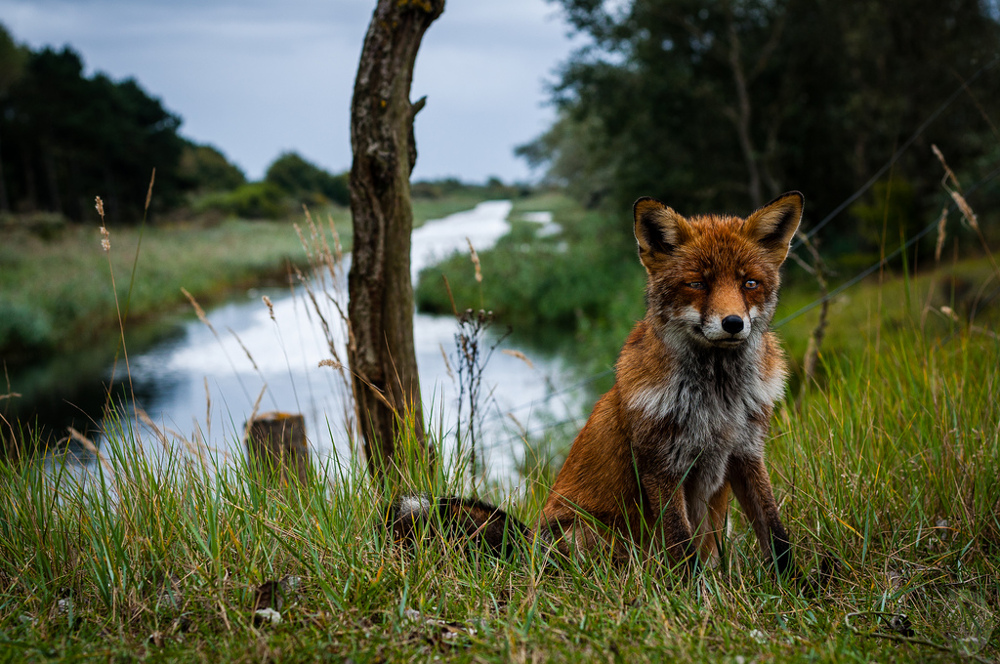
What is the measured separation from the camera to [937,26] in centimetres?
1616

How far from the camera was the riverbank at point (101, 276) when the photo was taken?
1352cm

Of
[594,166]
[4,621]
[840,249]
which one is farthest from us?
[594,166]

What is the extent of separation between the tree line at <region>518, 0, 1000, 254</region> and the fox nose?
15247mm

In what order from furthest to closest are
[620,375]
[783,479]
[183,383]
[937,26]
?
[937,26], [183,383], [783,479], [620,375]

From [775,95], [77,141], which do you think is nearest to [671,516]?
[775,95]

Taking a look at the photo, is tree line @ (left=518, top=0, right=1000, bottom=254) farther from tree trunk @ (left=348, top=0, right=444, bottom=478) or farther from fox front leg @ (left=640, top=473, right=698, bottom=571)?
fox front leg @ (left=640, top=473, right=698, bottom=571)

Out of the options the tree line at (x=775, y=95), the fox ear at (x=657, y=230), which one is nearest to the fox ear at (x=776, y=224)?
the fox ear at (x=657, y=230)

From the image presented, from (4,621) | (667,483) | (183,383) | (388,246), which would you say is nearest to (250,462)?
(4,621)

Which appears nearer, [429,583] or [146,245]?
[429,583]

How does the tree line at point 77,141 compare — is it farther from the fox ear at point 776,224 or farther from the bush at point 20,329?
the fox ear at point 776,224

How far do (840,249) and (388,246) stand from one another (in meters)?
19.9

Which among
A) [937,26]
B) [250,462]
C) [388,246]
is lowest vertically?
[250,462]

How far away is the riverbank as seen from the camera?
13516mm

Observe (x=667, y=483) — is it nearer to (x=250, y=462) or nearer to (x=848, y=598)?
(x=848, y=598)
